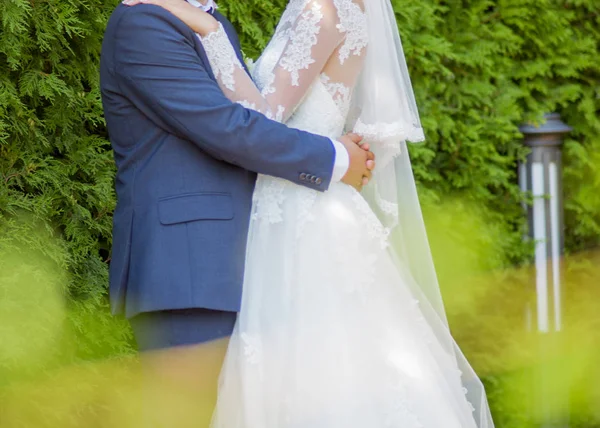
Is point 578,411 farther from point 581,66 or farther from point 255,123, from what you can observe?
point 255,123

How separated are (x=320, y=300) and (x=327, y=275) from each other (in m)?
0.07

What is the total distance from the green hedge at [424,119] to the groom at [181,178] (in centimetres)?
72

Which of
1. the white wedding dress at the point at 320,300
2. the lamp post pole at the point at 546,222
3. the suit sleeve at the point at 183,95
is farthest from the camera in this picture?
the lamp post pole at the point at 546,222

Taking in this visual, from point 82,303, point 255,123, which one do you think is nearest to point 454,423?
point 255,123

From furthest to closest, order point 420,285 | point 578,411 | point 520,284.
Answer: point 520,284, point 578,411, point 420,285

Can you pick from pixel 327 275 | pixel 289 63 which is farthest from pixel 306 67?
pixel 327 275

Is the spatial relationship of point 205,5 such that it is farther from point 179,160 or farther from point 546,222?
point 546,222

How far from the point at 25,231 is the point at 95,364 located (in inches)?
22.6

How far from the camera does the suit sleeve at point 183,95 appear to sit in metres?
2.39

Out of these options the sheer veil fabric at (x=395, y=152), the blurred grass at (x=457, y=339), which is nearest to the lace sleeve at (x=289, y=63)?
the sheer veil fabric at (x=395, y=152)

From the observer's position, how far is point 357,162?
264cm

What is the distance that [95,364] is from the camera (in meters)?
3.41

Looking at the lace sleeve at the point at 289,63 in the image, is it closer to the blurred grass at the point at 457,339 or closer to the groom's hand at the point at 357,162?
the groom's hand at the point at 357,162

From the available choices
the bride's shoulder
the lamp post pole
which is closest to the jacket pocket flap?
the bride's shoulder
